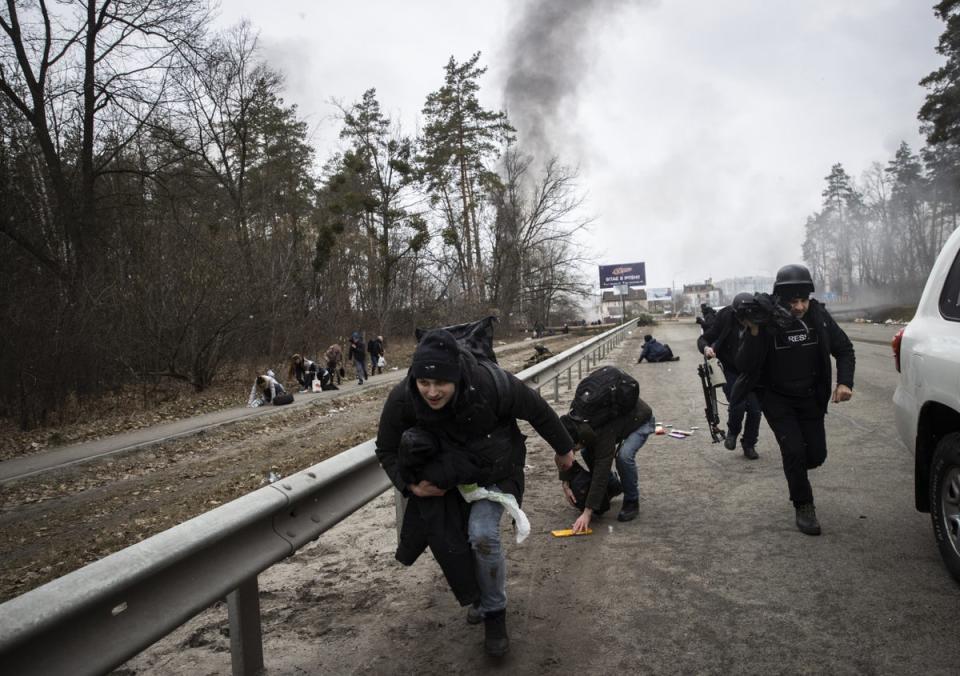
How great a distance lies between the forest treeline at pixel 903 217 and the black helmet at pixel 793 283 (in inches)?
1417

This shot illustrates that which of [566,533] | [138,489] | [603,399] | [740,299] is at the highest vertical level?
[740,299]

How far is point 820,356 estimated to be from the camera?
189 inches

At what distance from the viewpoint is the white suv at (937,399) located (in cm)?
340

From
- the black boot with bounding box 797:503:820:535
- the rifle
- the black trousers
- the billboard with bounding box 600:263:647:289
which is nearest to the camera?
the black boot with bounding box 797:503:820:535

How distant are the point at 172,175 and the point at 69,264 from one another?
4676mm

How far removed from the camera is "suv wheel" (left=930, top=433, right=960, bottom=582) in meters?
3.39

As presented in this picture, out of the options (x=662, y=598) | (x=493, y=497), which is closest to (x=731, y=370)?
(x=662, y=598)

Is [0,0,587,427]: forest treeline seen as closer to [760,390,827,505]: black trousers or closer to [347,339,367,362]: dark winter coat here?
[347,339,367,362]: dark winter coat

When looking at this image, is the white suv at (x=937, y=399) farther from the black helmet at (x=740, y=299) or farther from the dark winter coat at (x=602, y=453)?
the dark winter coat at (x=602, y=453)

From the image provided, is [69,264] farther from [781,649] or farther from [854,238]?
[854,238]

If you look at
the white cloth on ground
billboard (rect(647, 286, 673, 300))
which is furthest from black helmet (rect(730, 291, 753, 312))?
billboard (rect(647, 286, 673, 300))

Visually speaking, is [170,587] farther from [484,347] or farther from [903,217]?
[903,217]

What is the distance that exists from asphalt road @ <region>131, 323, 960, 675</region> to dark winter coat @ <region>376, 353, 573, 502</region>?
2.48ft

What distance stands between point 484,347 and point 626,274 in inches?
3275
